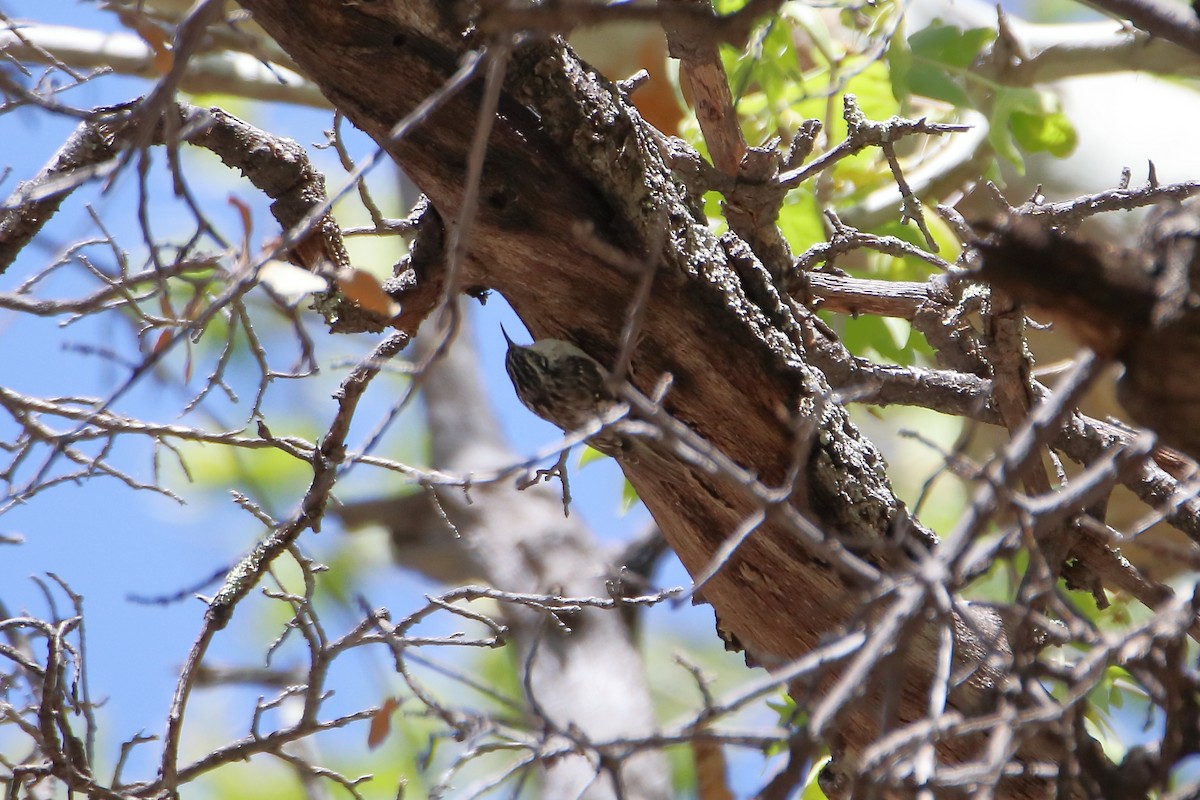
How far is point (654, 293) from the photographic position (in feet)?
6.88

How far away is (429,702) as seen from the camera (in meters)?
1.70

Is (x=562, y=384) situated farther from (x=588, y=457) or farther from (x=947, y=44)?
(x=947, y=44)

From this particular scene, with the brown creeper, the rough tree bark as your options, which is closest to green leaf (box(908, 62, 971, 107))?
the rough tree bark

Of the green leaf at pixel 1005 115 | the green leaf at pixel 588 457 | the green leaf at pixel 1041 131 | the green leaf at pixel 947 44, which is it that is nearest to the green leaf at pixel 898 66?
the green leaf at pixel 1005 115

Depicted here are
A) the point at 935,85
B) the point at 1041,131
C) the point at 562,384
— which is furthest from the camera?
the point at 1041,131

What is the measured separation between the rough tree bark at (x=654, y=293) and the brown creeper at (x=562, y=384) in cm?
7

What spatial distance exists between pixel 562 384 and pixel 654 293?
464mm

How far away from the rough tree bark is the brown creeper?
0.07m

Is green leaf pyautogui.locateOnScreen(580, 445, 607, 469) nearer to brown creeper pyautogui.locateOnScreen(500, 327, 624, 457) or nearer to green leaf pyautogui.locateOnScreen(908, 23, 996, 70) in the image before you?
brown creeper pyautogui.locateOnScreen(500, 327, 624, 457)

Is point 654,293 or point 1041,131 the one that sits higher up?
point 1041,131

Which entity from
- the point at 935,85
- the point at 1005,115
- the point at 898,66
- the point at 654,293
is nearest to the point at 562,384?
the point at 654,293

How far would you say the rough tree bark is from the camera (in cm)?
194

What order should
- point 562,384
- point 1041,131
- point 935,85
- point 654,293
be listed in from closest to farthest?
1. point 654,293
2. point 562,384
3. point 935,85
4. point 1041,131

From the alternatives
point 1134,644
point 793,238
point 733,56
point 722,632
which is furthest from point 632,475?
point 733,56
